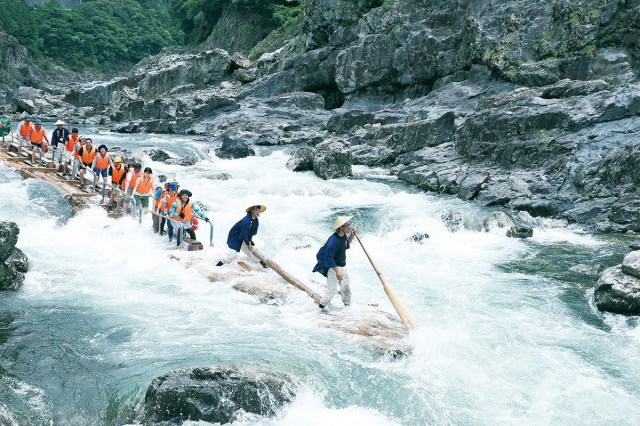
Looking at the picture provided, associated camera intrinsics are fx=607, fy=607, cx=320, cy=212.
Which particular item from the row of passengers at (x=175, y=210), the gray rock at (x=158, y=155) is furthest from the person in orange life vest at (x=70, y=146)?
the gray rock at (x=158, y=155)

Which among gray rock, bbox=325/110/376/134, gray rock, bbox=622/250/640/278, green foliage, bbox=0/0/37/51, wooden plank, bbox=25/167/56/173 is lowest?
wooden plank, bbox=25/167/56/173

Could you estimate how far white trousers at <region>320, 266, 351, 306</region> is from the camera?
9.83 metres

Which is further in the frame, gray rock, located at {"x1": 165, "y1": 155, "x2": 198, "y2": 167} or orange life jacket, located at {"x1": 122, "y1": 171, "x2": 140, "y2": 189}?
gray rock, located at {"x1": 165, "y1": 155, "x2": 198, "y2": 167}

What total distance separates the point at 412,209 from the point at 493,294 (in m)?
7.45

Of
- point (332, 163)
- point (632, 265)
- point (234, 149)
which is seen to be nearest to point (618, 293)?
point (632, 265)

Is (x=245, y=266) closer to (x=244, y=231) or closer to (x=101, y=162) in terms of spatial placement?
(x=244, y=231)

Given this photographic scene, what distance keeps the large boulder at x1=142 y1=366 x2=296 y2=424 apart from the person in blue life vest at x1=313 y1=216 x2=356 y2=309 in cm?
251

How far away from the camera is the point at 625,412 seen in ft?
25.4

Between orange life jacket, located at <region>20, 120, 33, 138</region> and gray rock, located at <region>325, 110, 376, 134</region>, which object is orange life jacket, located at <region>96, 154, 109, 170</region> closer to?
orange life jacket, located at <region>20, 120, 33, 138</region>

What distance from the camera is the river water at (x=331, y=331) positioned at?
7.67 metres

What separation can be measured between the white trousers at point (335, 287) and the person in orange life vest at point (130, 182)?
305 inches

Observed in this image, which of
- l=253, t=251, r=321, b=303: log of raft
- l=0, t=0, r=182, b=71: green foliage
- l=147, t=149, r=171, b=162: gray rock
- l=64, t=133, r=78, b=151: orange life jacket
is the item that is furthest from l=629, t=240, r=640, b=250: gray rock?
l=0, t=0, r=182, b=71: green foliage

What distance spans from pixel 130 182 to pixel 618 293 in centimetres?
1171

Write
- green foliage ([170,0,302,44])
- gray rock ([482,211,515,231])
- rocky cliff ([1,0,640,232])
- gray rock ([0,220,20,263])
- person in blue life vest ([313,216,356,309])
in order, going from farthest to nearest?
1. green foliage ([170,0,302,44])
2. rocky cliff ([1,0,640,232])
3. gray rock ([482,211,515,231])
4. gray rock ([0,220,20,263])
5. person in blue life vest ([313,216,356,309])
